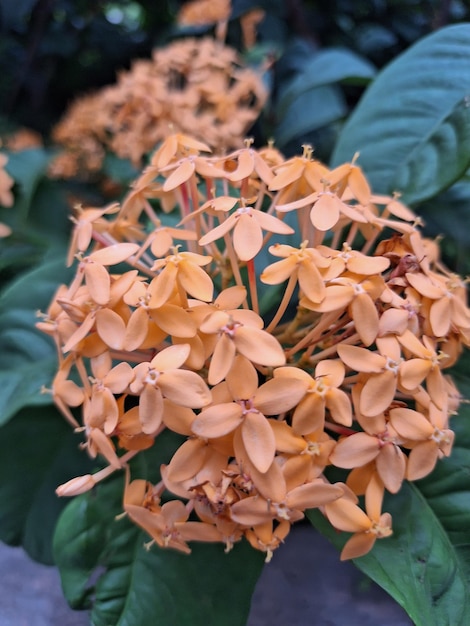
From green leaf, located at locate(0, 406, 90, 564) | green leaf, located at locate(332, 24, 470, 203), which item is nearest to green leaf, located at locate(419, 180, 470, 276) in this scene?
green leaf, located at locate(332, 24, 470, 203)

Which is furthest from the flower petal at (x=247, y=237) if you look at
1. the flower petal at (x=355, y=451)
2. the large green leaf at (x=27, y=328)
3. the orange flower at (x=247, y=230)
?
the large green leaf at (x=27, y=328)

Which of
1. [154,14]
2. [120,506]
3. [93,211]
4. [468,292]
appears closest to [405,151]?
[468,292]

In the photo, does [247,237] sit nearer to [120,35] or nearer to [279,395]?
[279,395]

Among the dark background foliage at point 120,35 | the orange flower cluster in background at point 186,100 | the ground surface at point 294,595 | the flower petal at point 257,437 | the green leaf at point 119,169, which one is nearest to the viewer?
the flower petal at point 257,437

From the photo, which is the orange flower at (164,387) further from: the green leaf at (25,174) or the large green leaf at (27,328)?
the green leaf at (25,174)

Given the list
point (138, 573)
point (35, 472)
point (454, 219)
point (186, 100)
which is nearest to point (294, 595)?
point (138, 573)
